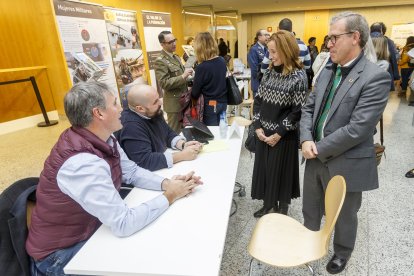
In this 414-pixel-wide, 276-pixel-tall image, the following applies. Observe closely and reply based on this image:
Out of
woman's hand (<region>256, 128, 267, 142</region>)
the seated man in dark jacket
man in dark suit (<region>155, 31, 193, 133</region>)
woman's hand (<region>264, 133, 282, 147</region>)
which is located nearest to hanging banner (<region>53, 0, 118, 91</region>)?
man in dark suit (<region>155, 31, 193, 133</region>)

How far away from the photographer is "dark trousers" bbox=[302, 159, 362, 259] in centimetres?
153

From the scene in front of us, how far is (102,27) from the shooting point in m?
4.71

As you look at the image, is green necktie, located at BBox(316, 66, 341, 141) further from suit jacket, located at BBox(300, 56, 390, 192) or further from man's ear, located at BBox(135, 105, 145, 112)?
man's ear, located at BBox(135, 105, 145, 112)

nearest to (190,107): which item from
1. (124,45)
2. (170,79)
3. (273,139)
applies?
(170,79)

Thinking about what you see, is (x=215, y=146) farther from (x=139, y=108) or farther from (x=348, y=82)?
(x=348, y=82)

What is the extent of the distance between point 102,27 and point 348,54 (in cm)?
449

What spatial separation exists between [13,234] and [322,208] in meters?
1.67

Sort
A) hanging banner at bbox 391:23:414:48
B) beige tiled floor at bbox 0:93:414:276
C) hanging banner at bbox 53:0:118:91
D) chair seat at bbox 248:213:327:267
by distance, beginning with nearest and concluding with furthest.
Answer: chair seat at bbox 248:213:327:267 → beige tiled floor at bbox 0:93:414:276 → hanging banner at bbox 53:0:118:91 → hanging banner at bbox 391:23:414:48

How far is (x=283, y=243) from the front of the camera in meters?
1.36

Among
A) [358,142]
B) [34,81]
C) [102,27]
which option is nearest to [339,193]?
[358,142]

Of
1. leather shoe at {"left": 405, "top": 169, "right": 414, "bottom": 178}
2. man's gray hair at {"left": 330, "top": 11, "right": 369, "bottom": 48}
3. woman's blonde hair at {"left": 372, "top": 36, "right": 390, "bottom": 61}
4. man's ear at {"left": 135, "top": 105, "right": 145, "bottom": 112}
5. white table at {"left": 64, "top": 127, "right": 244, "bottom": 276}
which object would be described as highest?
man's gray hair at {"left": 330, "top": 11, "right": 369, "bottom": 48}

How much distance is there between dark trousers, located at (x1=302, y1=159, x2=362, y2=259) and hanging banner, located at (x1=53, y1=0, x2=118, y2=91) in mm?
Answer: 3397

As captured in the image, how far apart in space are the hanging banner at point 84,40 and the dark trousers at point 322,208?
11.1 feet

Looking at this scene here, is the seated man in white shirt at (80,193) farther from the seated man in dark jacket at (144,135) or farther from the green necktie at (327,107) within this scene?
the green necktie at (327,107)
